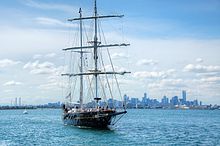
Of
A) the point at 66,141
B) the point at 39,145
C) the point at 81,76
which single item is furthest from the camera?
the point at 81,76

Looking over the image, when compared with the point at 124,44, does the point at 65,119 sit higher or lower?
lower

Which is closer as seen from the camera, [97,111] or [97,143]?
[97,143]

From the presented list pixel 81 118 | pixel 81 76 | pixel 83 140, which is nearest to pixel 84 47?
pixel 81 76

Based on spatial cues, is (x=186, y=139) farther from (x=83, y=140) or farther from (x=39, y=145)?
(x=39, y=145)

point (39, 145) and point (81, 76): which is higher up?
point (81, 76)

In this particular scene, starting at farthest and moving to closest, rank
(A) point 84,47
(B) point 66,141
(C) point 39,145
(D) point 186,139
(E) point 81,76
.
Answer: (E) point 81,76 < (A) point 84,47 < (D) point 186,139 < (B) point 66,141 < (C) point 39,145

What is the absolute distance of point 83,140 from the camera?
64188 mm

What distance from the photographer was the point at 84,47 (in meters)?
89.7

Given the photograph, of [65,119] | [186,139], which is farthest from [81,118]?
[186,139]

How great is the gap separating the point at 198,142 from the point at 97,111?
19.1 m

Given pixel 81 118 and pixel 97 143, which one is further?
pixel 81 118

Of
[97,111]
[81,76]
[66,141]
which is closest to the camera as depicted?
[66,141]

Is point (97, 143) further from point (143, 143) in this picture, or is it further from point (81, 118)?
point (81, 118)

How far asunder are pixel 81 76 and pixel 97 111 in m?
19.6
